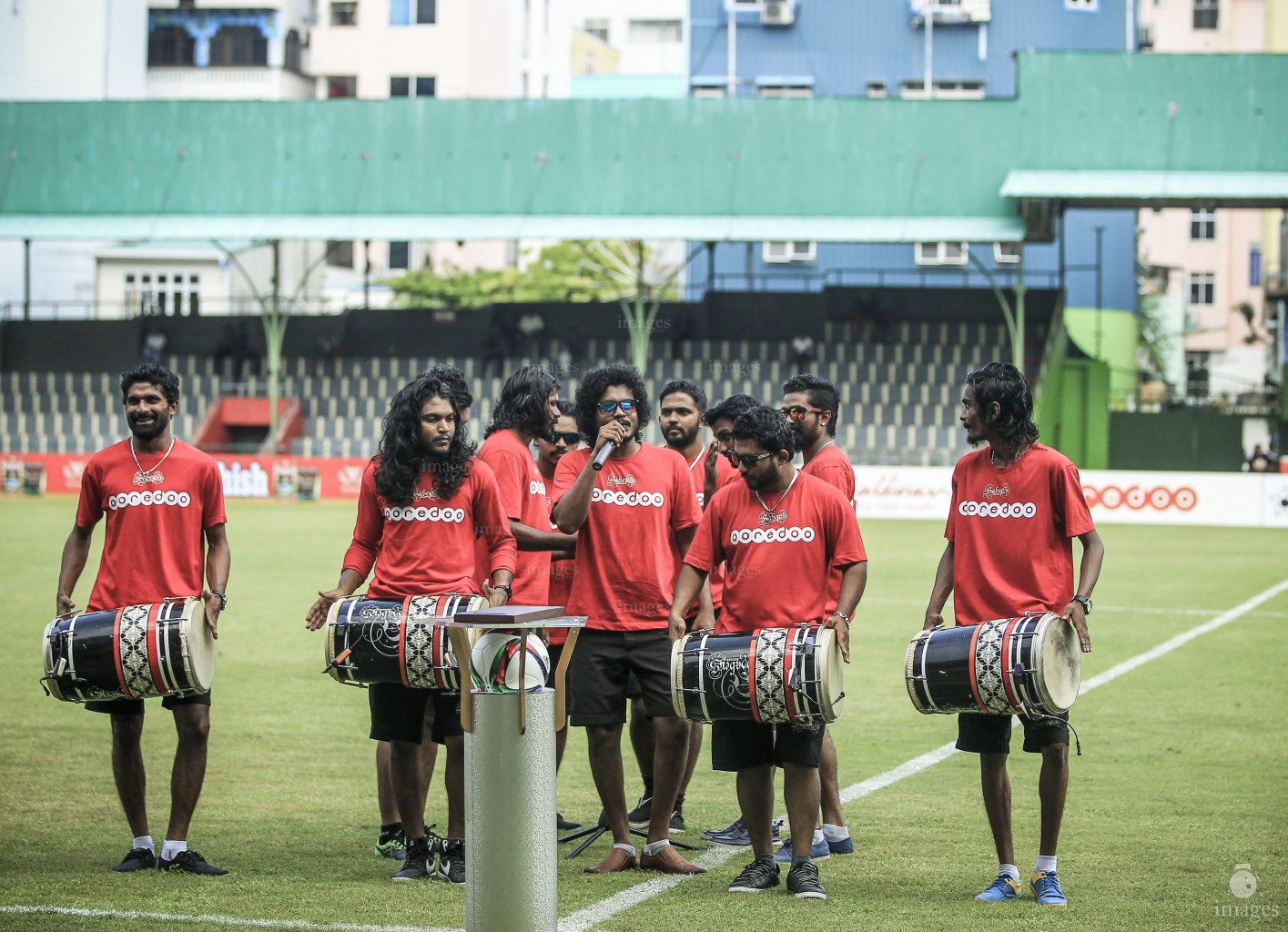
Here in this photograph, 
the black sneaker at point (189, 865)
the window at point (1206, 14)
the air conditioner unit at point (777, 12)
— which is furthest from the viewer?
the window at point (1206, 14)

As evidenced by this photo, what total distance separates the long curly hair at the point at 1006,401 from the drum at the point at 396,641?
2292 millimetres

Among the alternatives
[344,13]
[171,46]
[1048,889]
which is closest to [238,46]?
[171,46]

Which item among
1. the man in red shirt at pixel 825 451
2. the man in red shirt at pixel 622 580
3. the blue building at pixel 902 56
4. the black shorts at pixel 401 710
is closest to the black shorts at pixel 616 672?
the man in red shirt at pixel 622 580

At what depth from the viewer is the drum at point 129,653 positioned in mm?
7004

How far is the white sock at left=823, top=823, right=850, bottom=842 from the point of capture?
25.2ft

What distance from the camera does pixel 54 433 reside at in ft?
140

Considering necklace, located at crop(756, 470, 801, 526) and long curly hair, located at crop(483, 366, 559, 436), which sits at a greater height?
long curly hair, located at crop(483, 366, 559, 436)

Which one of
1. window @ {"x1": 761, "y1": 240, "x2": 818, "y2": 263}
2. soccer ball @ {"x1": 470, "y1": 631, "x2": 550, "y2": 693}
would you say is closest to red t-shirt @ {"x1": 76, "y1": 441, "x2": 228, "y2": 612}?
soccer ball @ {"x1": 470, "y1": 631, "x2": 550, "y2": 693}

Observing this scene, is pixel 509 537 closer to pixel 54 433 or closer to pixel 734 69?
pixel 54 433

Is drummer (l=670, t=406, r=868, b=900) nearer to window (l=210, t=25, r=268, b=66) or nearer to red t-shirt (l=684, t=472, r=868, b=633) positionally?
red t-shirt (l=684, t=472, r=868, b=633)

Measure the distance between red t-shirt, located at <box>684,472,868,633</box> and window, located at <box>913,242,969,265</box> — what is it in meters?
40.4

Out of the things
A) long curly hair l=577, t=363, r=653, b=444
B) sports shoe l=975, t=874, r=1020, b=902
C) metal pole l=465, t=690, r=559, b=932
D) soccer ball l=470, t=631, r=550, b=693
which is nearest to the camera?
metal pole l=465, t=690, r=559, b=932

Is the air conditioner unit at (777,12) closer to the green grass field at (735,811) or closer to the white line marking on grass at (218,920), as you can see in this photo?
the green grass field at (735,811)

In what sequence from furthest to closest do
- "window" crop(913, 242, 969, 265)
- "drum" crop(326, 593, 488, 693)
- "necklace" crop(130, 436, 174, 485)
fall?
"window" crop(913, 242, 969, 265) → "necklace" crop(130, 436, 174, 485) → "drum" crop(326, 593, 488, 693)
